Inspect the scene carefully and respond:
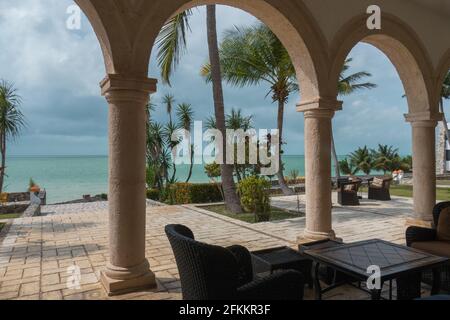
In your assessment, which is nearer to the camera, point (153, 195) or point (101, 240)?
point (101, 240)

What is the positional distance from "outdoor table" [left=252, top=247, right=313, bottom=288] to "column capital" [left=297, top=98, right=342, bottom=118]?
249 centimetres

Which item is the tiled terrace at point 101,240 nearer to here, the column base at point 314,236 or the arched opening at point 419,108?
the column base at point 314,236

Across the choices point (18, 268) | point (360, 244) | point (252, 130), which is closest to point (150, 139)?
point (252, 130)

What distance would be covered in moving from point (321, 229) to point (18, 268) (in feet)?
15.7

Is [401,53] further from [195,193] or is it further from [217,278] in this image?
[195,193]

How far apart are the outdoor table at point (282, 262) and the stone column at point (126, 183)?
1397mm

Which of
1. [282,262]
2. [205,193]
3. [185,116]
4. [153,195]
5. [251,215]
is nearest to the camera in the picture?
[282,262]

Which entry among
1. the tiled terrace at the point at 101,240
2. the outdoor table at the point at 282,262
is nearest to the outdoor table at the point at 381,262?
the outdoor table at the point at 282,262

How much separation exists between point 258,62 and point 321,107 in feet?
28.1

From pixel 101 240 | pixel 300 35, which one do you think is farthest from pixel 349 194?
pixel 101 240

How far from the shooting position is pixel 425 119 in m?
6.76

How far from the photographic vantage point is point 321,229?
5234 millimetres

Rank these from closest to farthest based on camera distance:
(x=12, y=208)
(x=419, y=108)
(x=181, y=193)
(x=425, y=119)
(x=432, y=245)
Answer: (x=432, y=245) < (x=425, y=119) < (x=419, y=108) < (x=181, y=193) < (x=12, y=208)

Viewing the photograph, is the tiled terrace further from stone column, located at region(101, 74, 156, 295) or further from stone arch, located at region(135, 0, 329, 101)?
stone arch, located at region(135, 0, 329, 101)
